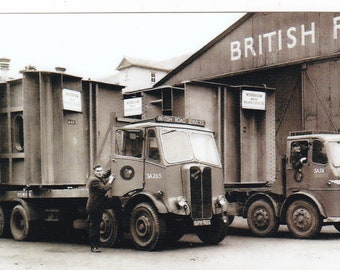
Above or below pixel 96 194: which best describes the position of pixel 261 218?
below

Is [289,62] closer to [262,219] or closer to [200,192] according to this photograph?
[262,219]

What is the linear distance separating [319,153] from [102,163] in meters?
4.93

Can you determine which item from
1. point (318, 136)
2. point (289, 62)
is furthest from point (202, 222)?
point (289, 62)

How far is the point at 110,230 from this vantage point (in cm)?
1151

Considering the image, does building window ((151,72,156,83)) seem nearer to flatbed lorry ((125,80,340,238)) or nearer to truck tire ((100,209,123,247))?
flatbed lorry ((125,80,340,238))

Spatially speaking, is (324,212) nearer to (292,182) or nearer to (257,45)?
(292,182)

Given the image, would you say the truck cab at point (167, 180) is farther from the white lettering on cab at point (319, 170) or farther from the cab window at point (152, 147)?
the white lettering on cab at point (319, 170)

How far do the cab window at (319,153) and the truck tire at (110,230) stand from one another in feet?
15.4

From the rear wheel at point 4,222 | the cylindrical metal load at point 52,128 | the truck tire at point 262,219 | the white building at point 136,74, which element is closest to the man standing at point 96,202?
the cylindrical metal load at point 52,128

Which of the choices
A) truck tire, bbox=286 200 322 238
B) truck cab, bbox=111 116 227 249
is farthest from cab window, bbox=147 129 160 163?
truck tire, bbox=286 200 322 238

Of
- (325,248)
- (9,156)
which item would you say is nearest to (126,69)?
(9,156)

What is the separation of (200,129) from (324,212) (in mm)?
3287

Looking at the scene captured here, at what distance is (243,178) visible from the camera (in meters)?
14.9

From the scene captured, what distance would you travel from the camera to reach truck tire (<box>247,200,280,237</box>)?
523 inches
